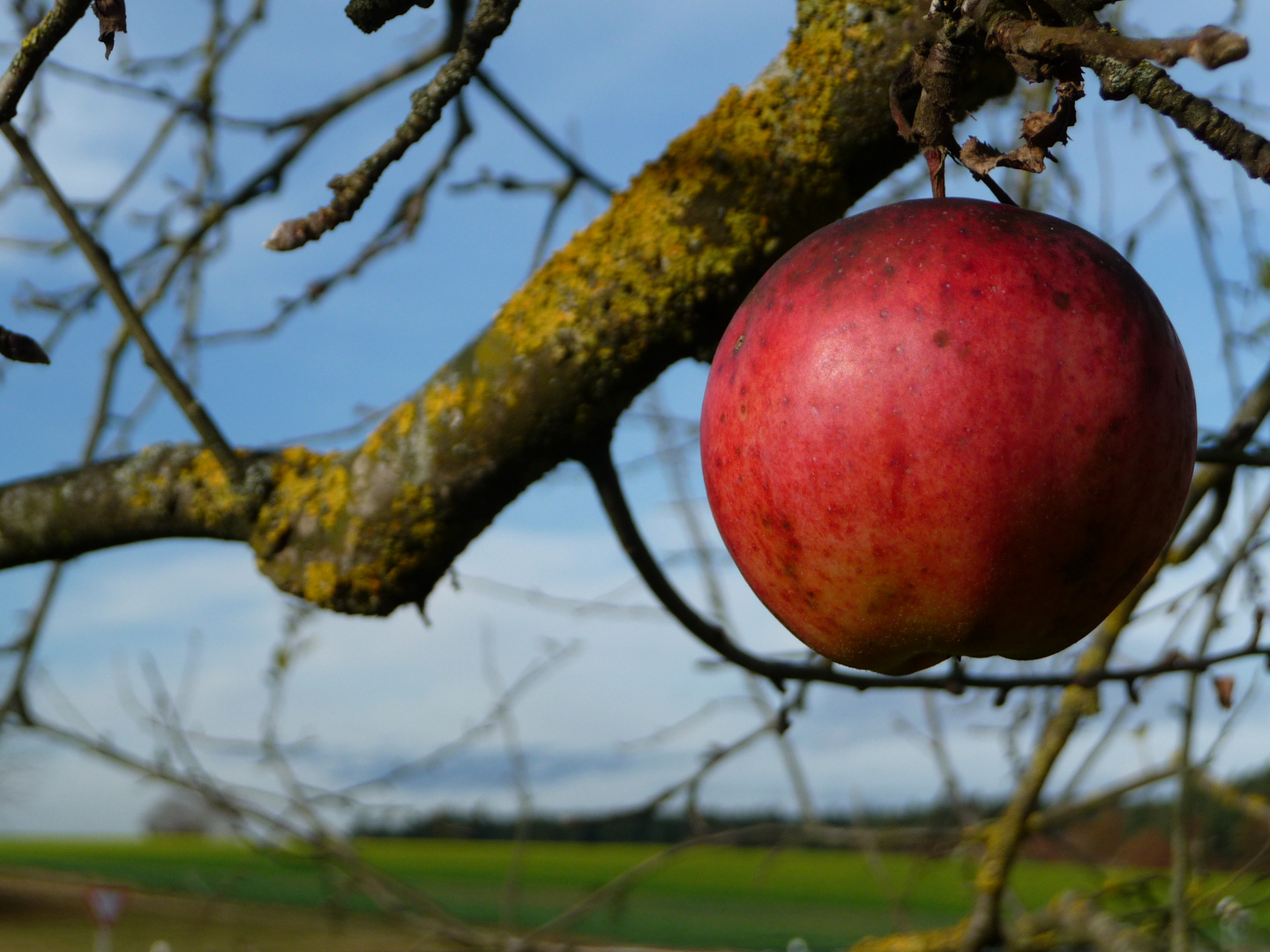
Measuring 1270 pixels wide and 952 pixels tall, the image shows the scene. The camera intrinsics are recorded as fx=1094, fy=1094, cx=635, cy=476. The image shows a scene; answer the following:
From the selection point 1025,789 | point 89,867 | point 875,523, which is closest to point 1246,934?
point 1025,789

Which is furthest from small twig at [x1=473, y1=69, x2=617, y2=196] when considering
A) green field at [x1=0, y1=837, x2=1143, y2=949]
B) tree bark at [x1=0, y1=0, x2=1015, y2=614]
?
green field at [x1=0, y1=837, x2=1143, y2=949]

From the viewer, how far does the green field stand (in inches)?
645

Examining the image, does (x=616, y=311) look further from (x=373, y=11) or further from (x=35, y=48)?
(x=35, y=48)

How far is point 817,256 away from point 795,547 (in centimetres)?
23

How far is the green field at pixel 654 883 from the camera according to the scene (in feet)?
53.8

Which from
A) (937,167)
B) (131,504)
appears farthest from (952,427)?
(131,504)

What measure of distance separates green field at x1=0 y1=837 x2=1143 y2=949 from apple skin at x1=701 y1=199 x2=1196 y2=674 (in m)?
9.95

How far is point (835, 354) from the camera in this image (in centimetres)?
81

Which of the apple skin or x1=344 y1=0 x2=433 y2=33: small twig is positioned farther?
x1=344 y1=0 x2=433 y2=33: small twig

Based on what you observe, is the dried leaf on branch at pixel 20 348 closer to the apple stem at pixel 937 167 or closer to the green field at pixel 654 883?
the apple stem at pixel 937 167

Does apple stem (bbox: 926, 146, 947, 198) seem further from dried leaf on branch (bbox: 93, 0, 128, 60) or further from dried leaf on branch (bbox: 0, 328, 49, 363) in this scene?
dried leaf on branch (bbox: 0, 328, 49, 363)

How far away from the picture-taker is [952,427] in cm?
78

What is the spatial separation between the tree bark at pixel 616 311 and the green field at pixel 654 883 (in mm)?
9495

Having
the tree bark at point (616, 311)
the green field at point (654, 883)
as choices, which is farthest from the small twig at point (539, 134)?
the green field at point (654, 883)
